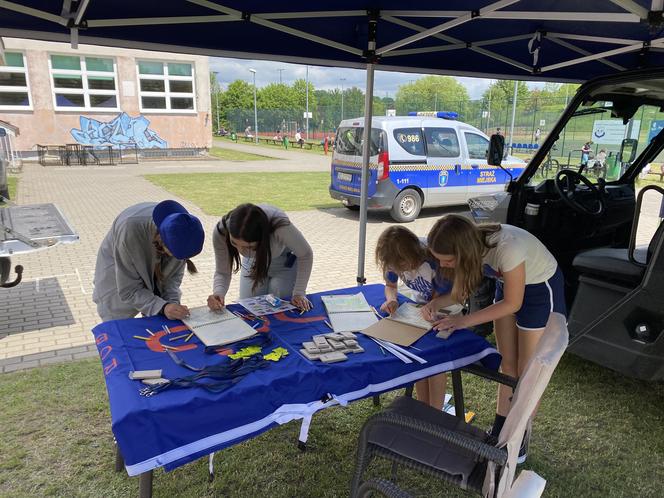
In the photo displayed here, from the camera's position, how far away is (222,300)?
2.63 meters

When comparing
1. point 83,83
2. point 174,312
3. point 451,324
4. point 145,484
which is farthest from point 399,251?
point 83,83

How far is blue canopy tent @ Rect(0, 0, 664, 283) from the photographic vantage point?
9.80 feet

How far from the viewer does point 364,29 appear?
3727 mm

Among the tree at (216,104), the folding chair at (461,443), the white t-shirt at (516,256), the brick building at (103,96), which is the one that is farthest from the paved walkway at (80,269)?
the tree at (216,104)

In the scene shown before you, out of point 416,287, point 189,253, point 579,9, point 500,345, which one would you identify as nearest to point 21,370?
point 189,253

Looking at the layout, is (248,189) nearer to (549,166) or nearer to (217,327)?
(549,166)

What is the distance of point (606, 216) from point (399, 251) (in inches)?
109

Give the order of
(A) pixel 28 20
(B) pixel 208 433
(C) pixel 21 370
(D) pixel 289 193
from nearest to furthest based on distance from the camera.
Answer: (B) pixel 208 433 → (A) pixel 28 20 → (C) pixel 21 370 → (D) pixel 289 193

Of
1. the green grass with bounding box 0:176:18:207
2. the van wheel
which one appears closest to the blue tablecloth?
the van wheel

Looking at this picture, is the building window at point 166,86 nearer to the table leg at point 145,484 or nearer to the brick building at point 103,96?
the brick building at point 103,96

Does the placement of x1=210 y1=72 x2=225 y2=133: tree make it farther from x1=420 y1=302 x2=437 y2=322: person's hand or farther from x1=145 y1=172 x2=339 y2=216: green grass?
x1=420 y1=302 x2=437 y2=322: person's hand

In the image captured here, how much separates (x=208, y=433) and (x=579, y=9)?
3.35 m

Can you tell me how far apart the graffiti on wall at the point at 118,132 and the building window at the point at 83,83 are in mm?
590

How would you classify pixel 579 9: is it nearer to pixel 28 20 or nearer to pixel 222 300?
pixel 222 300
